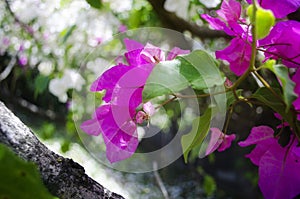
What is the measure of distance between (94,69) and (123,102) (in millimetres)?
1053

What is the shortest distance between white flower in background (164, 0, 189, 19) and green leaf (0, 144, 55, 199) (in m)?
0.65

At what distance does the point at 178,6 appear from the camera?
32.1 inches

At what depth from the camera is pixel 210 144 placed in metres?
0.38

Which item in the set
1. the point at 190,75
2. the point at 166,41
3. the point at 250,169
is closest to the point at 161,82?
the point at 190,75

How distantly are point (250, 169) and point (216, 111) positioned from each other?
2119 mm

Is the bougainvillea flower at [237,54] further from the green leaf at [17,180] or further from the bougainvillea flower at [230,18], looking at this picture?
the green leaf at [17,180]

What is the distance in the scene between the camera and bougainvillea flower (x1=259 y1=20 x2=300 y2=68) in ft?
1.01

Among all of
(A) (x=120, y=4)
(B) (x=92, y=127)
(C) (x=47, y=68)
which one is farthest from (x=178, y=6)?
(C) (x=47, y=68)

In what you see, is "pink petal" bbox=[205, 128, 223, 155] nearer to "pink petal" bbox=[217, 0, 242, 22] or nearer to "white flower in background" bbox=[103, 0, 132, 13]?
"pink petal" bbox=[217, 0, 242, 22]

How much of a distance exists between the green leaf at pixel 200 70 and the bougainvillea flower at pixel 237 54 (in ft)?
0.18

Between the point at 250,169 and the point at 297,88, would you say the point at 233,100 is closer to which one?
the point at 297,88

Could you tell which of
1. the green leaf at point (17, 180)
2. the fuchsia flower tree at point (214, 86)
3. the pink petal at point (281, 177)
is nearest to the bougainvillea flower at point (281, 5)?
the fuchsia flower tree at point (214, 86)

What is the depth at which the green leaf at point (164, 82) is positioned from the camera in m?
0.26

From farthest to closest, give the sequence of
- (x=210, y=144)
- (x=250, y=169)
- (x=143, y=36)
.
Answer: (x=250, y=169) < (x=143, y=36) < (x=210, y=144)
